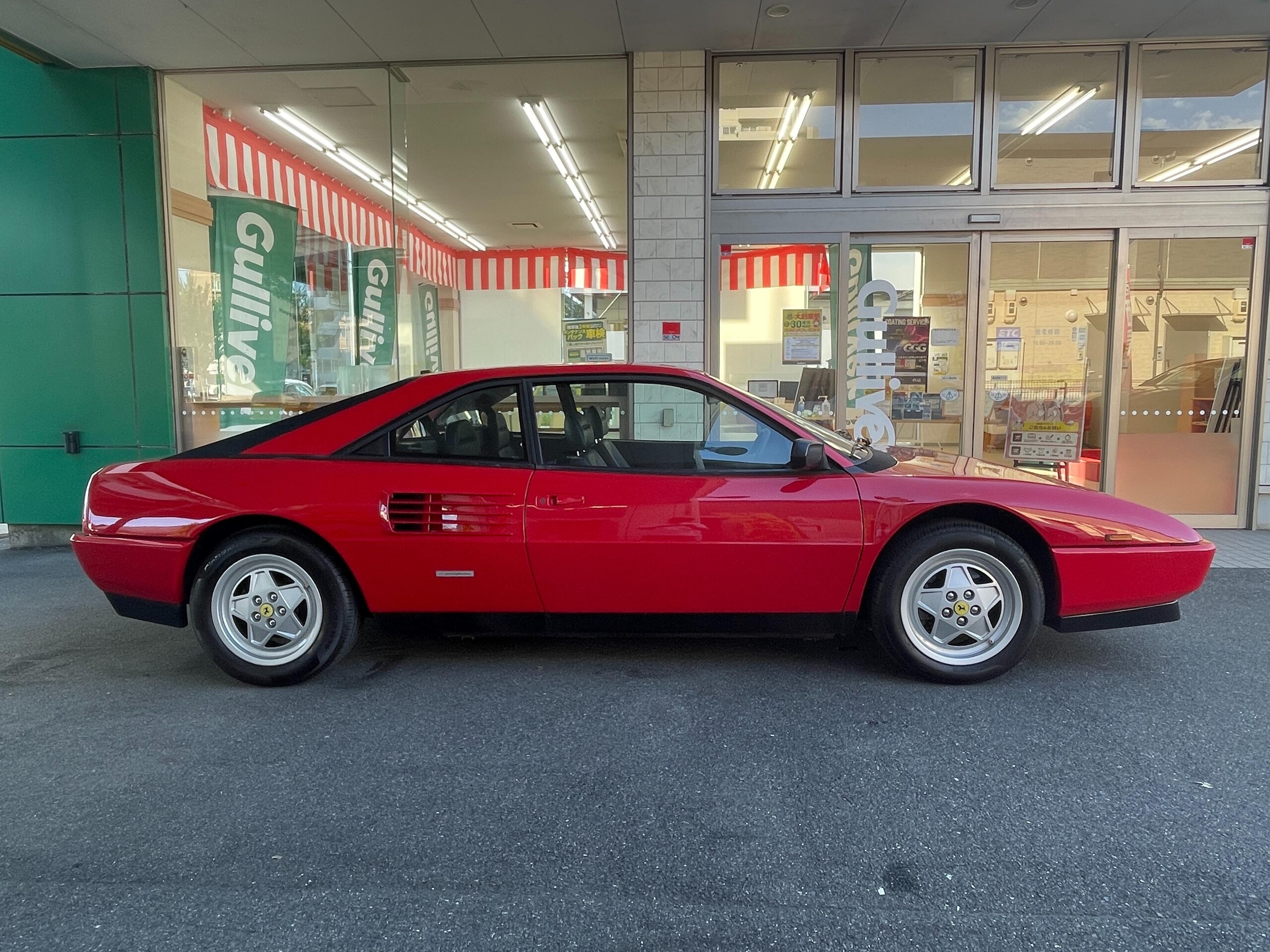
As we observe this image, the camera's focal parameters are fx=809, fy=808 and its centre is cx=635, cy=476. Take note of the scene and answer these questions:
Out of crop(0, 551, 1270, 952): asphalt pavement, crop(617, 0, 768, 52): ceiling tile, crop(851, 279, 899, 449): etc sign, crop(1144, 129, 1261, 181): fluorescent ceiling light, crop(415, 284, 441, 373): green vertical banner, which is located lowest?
crop(0, 551, 1270, 952): asphalt pavement

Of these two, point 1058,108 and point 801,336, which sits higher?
→ point 1058,108

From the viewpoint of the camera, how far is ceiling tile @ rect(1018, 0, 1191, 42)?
618cm

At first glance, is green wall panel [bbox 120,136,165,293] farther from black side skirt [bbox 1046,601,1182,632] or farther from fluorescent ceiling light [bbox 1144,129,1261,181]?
fluorescent ceiling light [bbox 1144,129,1261,181]

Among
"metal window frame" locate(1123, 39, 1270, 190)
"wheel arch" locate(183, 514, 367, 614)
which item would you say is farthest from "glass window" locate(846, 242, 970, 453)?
"wheel arch" locate(183, 514, 367, 614)

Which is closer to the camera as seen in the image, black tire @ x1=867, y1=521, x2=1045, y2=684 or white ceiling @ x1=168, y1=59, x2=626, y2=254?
black tire @ x1=867, y1=521, x2=1045, y2=684

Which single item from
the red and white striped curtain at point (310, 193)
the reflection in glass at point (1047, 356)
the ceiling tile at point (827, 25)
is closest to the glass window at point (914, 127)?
the ceiling tile at point (827, 25)

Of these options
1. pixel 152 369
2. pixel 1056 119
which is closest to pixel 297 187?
pixel 152 369

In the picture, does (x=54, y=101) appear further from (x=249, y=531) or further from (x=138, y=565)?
(x=249, y=531)

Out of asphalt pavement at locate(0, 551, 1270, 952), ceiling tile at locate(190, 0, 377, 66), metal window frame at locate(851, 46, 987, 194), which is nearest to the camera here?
asphalt pavement at locate(0, 551, 1270, 952)

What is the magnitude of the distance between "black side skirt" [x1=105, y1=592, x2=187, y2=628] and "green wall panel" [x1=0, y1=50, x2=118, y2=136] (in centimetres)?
546

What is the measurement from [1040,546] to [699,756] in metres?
1.77

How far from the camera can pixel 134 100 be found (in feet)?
23.3

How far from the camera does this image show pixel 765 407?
11.9 feet

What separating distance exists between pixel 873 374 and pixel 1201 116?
3553 mm
